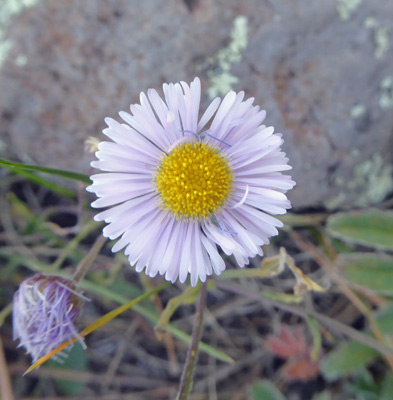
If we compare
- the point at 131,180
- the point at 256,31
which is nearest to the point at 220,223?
the point at 131,180

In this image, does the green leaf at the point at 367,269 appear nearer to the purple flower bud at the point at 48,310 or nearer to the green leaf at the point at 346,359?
the green leaf at the point at 346,359

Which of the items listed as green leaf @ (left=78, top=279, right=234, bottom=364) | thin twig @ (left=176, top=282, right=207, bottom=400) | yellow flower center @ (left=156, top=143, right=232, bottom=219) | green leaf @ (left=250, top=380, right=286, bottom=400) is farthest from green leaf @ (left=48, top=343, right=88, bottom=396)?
yellow flower center @ (left=156, top=143, right=232, bottom=219)

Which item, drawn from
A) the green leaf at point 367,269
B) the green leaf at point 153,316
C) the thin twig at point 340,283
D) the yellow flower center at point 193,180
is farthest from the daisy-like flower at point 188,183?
the thin twig at point 340,283

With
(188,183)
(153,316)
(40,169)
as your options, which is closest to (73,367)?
(153,316)

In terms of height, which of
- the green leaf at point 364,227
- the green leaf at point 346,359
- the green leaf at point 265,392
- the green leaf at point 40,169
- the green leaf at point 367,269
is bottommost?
the green leaf at point 346,359

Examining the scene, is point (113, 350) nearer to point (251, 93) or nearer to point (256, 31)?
point (251, 93)

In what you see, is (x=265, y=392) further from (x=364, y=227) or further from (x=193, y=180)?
(x=193, y=180)

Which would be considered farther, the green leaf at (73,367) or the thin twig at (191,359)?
the green leaf at (73,367)
